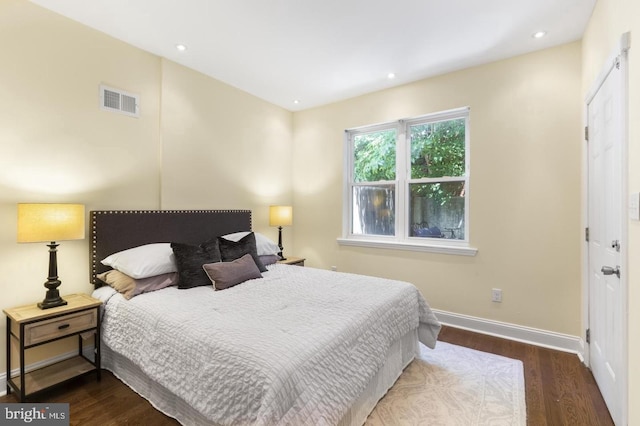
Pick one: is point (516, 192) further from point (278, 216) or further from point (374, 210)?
point (278, 216)

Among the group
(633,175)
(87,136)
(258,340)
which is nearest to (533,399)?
(633,175)

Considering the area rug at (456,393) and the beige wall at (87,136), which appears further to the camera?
the beige wall at (87,136)

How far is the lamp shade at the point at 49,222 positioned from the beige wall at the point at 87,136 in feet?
1.19

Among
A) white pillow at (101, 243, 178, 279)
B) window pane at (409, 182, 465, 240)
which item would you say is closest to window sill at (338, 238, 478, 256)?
window pane at (409, 182, 465, 240)

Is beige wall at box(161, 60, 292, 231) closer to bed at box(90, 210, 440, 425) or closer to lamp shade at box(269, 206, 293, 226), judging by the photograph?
lamp shade at box(269, 206, 293, 226)

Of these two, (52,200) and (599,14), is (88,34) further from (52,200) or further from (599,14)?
(599,14)

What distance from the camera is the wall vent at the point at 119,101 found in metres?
2.56

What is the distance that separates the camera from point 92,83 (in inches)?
98.1

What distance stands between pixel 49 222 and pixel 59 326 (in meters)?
0.69

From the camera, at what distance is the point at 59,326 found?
200cm

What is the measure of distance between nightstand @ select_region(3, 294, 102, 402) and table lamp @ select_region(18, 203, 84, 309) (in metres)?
0.13

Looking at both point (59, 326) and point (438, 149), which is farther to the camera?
point (438, 149)

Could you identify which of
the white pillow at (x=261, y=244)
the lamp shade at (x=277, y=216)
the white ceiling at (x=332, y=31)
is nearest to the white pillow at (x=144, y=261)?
the white pillow at (x=261, y=244)

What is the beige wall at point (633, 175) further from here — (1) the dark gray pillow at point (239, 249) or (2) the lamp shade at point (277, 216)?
(2) the lamp shade at point (277, 216)
